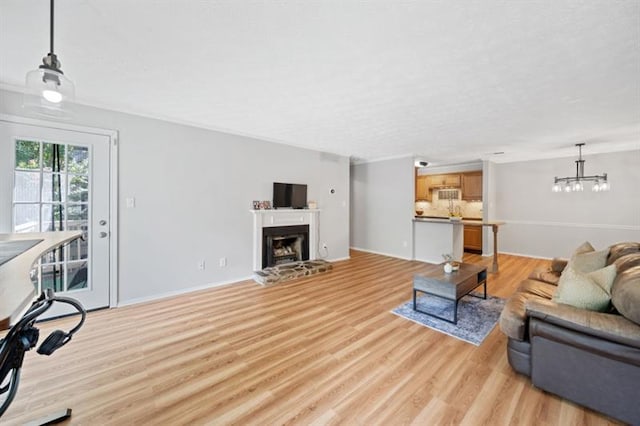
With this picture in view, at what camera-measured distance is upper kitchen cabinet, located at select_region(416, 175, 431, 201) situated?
801 centimetres

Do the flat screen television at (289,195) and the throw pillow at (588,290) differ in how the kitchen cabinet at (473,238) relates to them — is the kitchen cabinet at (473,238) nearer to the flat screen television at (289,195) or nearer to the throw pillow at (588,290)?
the flat screen television at (289,195)

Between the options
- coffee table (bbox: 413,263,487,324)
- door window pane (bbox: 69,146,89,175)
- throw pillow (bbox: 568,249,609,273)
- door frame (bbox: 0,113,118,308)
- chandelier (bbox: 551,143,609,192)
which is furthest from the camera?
chandelier (bbox: 551,143,609,192)

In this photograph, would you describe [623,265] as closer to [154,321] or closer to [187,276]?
[154,321]

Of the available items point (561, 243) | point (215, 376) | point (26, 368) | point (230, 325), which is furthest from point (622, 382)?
point (561, 243)

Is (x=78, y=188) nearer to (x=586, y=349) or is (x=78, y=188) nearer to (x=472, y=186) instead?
(x=586, y=349)

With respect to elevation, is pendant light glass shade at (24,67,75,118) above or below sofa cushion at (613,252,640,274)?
above

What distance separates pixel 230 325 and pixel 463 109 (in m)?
3.73

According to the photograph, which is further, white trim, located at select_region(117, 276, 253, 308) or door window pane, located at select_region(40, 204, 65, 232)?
white trim, located at select_region(117, 276, 253, 308)

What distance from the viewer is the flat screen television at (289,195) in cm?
472

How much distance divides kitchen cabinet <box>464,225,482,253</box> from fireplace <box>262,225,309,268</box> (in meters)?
4.68

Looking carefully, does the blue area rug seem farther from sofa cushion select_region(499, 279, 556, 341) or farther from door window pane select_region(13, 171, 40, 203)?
door window pane select_region(13, 171, 40, 203)

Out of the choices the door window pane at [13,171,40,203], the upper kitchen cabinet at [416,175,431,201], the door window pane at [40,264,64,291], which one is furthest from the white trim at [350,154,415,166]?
the door window pane at [40,264,64,291]

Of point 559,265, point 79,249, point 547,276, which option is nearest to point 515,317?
point 547,276

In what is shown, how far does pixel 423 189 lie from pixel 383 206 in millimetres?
2404
